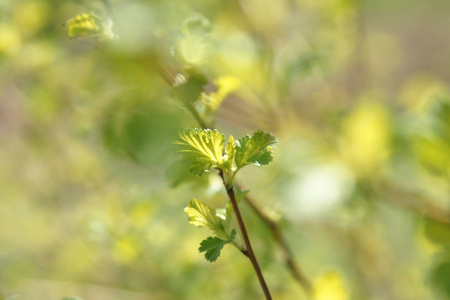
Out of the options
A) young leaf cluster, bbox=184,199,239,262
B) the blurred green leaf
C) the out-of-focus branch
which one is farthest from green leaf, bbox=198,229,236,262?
the out-of-focus branch

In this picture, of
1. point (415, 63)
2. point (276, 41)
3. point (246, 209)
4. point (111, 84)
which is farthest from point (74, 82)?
point (415, 63)

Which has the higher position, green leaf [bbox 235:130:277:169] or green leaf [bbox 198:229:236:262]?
green leaf [bbox 235:130:277:169]

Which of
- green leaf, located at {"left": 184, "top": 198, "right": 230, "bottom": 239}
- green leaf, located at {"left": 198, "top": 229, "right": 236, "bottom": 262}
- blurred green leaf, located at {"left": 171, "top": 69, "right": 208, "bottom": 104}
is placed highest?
blurred green leaf, located at {"left": 171, "top": 69, "right": 208, "bottom": 104}

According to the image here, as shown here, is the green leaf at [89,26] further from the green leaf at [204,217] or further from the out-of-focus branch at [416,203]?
the out-of-focus branch at [416,203]

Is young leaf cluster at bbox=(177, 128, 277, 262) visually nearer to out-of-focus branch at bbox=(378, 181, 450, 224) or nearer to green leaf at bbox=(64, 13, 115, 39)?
green leaf at bbox=(64, 13, 115, 39)

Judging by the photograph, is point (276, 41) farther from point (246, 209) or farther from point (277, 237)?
point (277, 237)

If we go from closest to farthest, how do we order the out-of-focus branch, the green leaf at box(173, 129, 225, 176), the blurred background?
the green leaf at box(173, 129, 225, 176)
the blurred background
the out-of-focus branch
